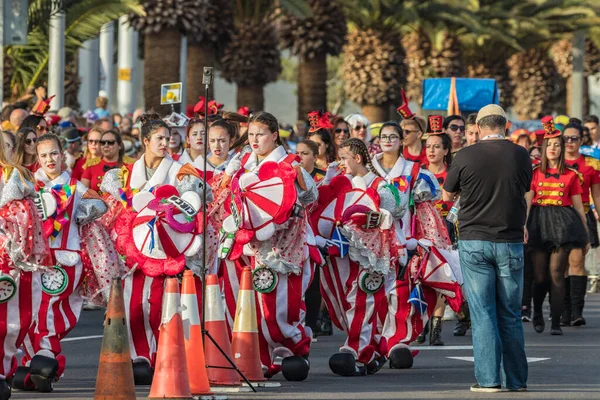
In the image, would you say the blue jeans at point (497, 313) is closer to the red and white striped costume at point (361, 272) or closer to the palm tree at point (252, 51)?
the red and white striped costume at point (361, 272)

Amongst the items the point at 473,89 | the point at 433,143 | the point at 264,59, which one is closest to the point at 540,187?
the point at 433,143

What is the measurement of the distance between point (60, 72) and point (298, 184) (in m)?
13.1

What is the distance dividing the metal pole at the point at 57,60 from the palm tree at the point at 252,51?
900cm

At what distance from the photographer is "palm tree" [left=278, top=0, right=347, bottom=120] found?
32.9m

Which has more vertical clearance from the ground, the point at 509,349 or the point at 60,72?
the point at 60,72

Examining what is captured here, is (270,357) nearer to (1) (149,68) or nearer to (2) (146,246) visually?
(2) (146,246)

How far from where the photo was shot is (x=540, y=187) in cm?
1516

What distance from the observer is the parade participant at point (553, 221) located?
15008 mm

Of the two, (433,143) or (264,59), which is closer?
(433,143)

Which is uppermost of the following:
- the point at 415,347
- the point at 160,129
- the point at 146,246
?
the point at 160,129

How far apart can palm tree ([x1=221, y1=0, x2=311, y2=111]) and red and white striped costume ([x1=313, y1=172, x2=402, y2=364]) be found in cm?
2097

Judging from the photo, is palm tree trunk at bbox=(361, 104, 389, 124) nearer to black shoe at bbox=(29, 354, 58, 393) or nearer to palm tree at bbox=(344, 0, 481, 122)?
palm tree at bbox=(344, 0, 481, 122)

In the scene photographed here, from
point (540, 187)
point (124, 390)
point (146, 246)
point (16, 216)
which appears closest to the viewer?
point (124, 390)

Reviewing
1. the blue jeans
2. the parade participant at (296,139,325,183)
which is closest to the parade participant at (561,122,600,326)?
the parade participant at (296,139,325,183)
